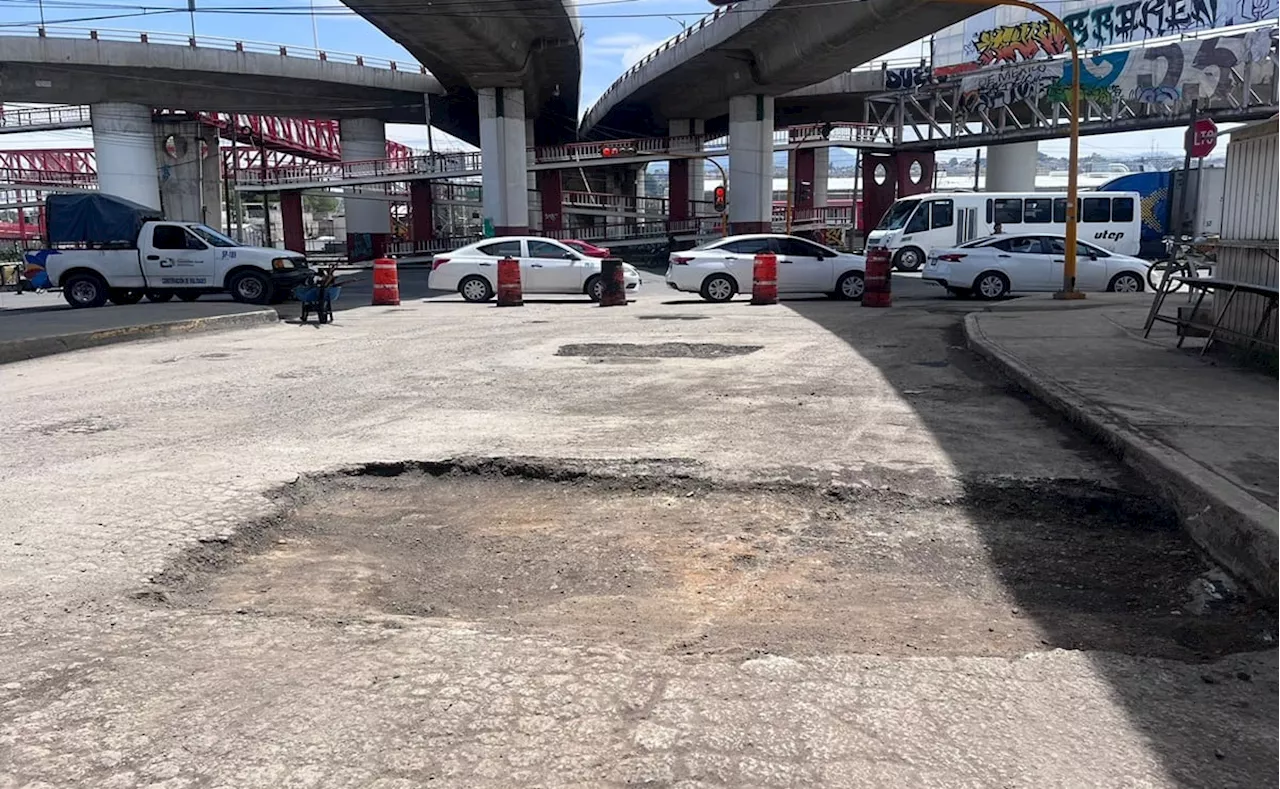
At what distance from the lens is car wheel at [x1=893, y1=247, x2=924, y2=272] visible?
104ft

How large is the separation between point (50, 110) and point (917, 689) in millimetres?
61093

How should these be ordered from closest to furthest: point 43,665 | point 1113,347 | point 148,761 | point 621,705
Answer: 1. point 148,761
2. point 621,705
3. point 43,665
4. point 1113,347

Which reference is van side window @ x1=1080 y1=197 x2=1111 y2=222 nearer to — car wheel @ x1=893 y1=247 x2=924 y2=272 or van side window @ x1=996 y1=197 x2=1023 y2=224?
van side window @ x1=996 y1=197 x2=1023 y2=224

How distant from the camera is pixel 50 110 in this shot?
2037 inches

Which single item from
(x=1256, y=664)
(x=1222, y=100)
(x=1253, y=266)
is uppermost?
(x=1222, y=100)

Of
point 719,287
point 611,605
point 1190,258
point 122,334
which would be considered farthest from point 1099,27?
point 611,605

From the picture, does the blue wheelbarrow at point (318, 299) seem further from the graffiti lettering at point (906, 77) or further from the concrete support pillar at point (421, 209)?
the graffiti lettering at point (906, 77)

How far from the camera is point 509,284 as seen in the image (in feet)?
65.1

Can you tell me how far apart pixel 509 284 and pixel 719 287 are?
14.6 ft

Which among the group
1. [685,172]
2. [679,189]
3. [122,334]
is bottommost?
[122,334]

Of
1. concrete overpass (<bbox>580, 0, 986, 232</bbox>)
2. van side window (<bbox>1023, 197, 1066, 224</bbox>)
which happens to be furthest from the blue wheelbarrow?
van side window (<bbox>1023, 197, 1066, 224</bbox>)

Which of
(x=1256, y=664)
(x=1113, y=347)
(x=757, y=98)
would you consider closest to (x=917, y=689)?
(x=1256, y=664)

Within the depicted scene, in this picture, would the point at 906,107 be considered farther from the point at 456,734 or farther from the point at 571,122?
the point at 456,734

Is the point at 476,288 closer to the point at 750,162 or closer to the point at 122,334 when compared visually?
the point at 122,334
